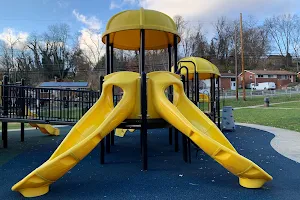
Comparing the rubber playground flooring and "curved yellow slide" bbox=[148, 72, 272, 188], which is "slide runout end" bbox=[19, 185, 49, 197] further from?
"curved yellow slide" bbox=[148, 72, 272, 188]

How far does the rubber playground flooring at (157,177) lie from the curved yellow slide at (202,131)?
0.29 m

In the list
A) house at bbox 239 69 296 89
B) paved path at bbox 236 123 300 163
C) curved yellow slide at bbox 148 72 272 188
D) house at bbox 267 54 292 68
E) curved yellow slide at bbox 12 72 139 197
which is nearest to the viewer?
curved yellow slide at bbox 12 72 139 197

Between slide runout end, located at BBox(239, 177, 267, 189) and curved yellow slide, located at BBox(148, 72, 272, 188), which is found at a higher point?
curved yellow slide, located at BBox(148, 72, 272, 188)

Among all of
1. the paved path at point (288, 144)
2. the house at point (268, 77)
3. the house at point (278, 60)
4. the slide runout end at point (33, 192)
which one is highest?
the house at point (278, 60)

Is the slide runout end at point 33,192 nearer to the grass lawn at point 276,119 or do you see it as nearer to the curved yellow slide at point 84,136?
the curved yellow slide at point 84,136

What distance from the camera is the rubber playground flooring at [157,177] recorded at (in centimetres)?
433

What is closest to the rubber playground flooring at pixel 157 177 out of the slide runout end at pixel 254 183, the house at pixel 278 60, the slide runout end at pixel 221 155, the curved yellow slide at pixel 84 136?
the slide runout end at pixel 254 183

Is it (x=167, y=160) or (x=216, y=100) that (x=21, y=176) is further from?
(x=216, y=100)

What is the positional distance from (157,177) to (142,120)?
4.16 feet

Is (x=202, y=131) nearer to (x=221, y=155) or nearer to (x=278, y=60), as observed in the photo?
(x=221, y=155)

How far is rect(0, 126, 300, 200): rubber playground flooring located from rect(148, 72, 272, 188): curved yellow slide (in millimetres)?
286

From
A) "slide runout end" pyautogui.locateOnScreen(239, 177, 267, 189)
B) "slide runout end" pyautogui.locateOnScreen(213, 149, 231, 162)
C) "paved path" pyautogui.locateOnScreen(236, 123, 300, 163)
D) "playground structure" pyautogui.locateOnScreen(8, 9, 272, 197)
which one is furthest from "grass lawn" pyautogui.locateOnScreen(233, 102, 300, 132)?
"slide runout end" pyautogui.locateOnScreen(213, 149, 231, 162)

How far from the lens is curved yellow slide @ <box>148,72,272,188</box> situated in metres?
4.41

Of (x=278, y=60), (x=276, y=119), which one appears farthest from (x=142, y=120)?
(x=278, y=60)
